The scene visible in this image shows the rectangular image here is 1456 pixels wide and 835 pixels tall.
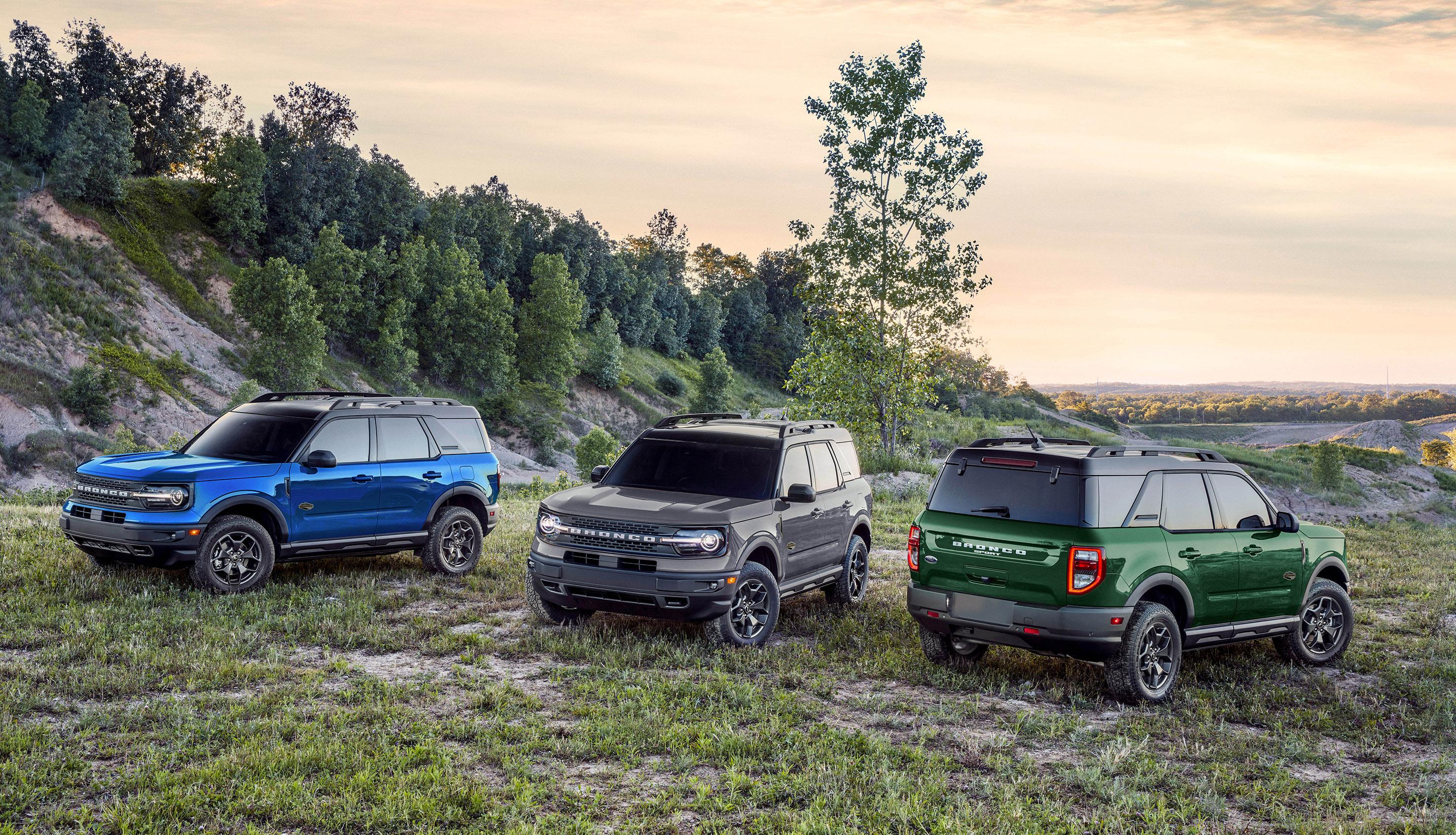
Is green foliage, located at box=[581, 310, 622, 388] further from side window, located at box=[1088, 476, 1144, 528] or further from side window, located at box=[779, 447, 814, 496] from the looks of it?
side window, located at box=[1088, 476, 1144, 528]

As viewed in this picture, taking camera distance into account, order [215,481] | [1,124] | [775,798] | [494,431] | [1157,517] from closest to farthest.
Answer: [775,798]
[1157,517]
[215,481]
[1,124]
[494,431]

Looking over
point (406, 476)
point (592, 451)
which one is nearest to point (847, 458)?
point (406, 476)

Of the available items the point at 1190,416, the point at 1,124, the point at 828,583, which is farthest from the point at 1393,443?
the point at 1,124

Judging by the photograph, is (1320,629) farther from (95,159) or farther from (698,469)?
(95,159)

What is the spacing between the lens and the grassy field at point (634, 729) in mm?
5207

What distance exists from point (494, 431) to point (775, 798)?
71503 mm

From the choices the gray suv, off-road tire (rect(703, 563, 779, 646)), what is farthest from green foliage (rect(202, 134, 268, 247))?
off-road tire (rect(703, 563, 779, 646))

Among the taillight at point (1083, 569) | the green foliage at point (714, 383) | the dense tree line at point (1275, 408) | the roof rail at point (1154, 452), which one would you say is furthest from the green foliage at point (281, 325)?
the dense tree line at point (1275, 408)

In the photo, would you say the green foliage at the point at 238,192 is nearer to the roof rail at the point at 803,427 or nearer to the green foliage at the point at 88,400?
the green foliage at the point at 88,400

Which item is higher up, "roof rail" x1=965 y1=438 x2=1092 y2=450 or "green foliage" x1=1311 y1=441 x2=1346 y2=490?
"roof rail" x1=965 y1=438 x2=1092 y2=450

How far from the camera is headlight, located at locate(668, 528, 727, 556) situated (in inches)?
333

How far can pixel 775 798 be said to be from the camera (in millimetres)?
5457

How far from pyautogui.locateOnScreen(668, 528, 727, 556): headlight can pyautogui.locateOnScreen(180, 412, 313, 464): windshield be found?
499 cm

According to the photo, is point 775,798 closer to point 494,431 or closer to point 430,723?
point 430,723
